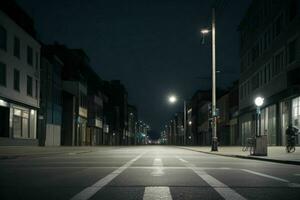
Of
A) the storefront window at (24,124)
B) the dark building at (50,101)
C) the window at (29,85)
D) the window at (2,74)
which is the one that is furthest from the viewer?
the dark building at (50,101)

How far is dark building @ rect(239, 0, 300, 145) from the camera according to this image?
3962cm

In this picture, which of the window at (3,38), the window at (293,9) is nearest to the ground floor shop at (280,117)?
the window at (293,9)

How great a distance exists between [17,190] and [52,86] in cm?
4780

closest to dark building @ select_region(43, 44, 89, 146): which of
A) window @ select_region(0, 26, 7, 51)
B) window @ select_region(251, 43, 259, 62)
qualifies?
window @ select_region(0, 26, 7, 51)

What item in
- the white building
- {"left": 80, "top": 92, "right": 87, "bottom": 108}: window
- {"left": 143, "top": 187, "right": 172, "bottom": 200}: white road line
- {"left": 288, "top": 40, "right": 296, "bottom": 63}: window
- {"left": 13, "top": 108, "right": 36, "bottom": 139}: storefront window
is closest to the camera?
{"left": 143, "top": 187, "right": 172, "bottom": 200}: white road line

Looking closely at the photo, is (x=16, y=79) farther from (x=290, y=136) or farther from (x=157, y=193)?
(x=157, y=193)

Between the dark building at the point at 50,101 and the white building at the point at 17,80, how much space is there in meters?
2.47

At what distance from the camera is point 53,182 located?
33.2 feet

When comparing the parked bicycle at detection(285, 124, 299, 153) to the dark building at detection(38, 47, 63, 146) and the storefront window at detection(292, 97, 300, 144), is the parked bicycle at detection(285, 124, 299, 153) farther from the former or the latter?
the dark building at detection(38, 47, 63, 146)

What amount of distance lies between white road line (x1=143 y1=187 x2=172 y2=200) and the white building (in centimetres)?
3163

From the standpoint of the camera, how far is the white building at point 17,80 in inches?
1544

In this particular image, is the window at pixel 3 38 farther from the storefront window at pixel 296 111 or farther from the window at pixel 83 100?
the window at pixel 83 100

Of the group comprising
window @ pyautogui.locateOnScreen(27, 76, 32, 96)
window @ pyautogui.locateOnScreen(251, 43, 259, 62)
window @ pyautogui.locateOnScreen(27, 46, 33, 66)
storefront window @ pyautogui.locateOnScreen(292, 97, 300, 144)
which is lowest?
storefront window @ pyautogui.locateOnScreen(292, 97, 300, 144)

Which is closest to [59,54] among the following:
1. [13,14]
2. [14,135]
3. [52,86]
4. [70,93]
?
[70,93]
